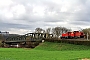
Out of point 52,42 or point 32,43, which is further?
point 32,43

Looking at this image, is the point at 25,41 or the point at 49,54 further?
the point at 25,41

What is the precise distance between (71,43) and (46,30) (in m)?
81.2

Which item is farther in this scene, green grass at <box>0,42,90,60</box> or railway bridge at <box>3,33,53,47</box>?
railway bridge at <box>3,33,53,47</box>

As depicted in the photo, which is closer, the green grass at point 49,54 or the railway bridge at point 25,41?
the green grass at point 49,54

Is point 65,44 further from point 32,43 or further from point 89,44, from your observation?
point 32,43

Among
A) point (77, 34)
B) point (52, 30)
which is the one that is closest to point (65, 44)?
point (77, 34)

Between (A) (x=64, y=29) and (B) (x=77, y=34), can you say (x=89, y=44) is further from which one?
(A) (x=64, y=29)

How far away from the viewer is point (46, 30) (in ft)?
474

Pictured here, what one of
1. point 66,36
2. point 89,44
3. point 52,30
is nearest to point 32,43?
point 66,36

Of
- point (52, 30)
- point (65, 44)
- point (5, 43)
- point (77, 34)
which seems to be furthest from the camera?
point (52, 30)

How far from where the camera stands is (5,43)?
9525 centimetres

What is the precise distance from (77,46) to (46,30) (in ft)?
282

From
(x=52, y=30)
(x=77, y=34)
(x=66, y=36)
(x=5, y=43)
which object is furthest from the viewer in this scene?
(x=52, y=30)

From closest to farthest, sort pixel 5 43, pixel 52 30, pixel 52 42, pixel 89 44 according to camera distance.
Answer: pixel 89 44
pixel 52 42
pixel 5 43
pixel 52 30
